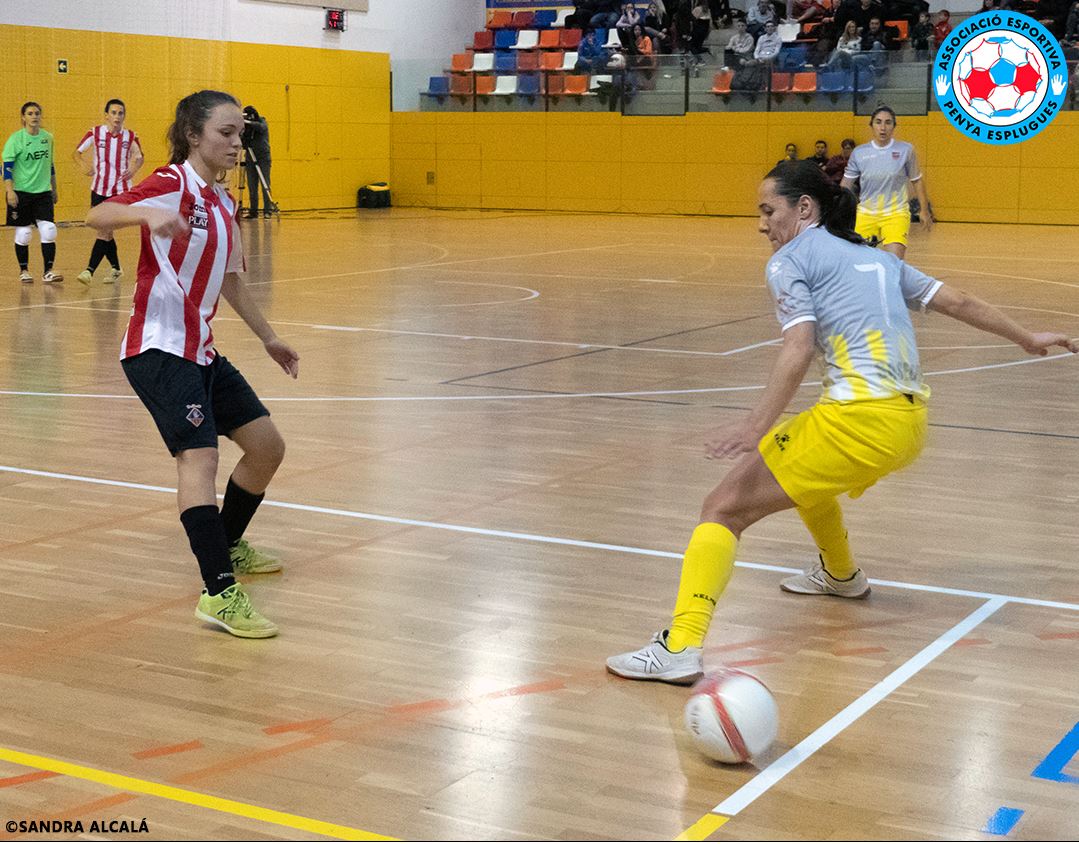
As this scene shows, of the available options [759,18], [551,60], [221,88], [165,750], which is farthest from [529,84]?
[165,750]

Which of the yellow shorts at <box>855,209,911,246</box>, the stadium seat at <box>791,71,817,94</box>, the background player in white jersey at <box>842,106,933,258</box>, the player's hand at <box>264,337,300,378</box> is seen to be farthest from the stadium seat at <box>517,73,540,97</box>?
the player's hand at <box>264,337,300,378</box>

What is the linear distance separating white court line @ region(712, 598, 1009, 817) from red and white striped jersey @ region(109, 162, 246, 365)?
2.29 m

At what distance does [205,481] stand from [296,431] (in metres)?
3.28

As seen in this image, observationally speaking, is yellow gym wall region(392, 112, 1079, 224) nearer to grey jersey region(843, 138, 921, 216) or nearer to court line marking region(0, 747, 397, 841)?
grey jersey region(843, 138, 921, 216)

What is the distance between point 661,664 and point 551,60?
26.5 m

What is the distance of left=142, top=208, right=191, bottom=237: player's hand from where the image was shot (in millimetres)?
4352

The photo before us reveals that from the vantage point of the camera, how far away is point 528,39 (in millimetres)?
30625

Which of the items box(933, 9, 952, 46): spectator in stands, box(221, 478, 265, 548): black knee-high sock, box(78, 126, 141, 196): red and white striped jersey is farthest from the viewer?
box(933, 9, 952, 46): spectator in stands

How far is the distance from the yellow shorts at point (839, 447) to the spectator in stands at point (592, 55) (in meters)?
25.4

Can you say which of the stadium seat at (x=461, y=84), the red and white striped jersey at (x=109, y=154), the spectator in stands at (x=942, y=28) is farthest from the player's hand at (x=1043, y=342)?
the stadium seat at (x=461, y=84)

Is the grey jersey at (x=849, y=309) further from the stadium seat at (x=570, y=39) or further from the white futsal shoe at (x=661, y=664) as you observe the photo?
the stadium seat at (x=570, y=39)

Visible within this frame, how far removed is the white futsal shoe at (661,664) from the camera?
167 inches

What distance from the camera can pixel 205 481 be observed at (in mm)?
4750

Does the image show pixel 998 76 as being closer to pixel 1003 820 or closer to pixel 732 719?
pixel 732 719
